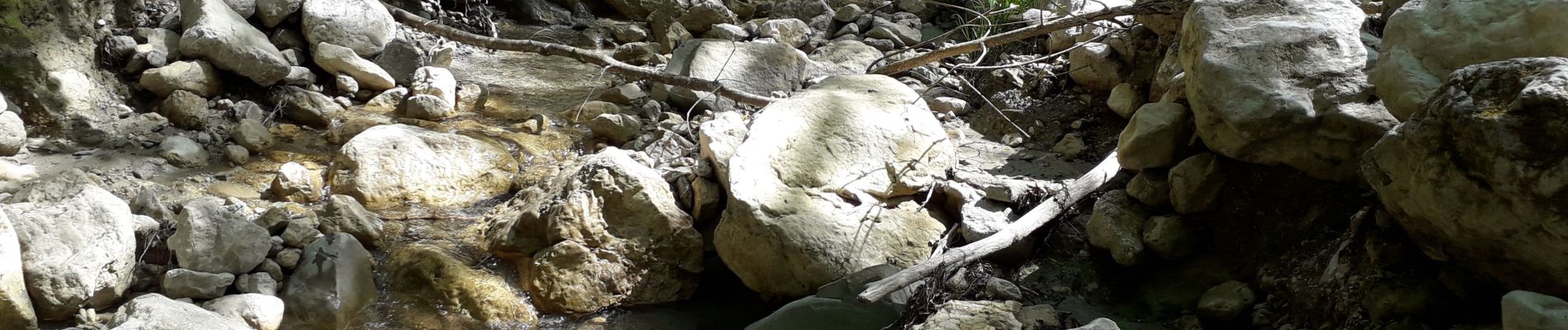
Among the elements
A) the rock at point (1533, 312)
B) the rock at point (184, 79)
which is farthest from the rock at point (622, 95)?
the rock at point (1533, 312)

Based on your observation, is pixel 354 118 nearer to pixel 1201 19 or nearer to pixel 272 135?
pixel 272 135

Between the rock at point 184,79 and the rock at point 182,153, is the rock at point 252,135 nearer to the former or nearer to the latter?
the rock at point 182,153

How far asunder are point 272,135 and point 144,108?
0.67m

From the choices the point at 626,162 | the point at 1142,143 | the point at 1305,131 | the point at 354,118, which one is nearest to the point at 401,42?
the point at 354,118

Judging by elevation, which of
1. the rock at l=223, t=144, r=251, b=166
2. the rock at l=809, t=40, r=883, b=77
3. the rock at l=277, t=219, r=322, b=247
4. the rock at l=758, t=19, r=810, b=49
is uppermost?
the rock at l=277, t=219, r=322, b=247

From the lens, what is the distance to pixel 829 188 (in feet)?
13.4

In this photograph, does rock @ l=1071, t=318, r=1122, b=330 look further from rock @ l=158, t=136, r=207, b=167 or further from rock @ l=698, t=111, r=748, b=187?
rock @ l=158, t=136, r=207, b=167

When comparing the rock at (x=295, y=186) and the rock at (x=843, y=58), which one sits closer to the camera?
the rock at (x=295, y=186)

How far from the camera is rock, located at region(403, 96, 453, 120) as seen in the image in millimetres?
5363

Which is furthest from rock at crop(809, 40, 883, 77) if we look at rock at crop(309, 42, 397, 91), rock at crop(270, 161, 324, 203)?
rock at crop(270, 161, 324, 203)

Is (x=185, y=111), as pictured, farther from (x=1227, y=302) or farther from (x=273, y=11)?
(x=1227, y=302)

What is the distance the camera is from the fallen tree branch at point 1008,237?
135 inches

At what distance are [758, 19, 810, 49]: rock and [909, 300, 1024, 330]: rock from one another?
13.0 ft

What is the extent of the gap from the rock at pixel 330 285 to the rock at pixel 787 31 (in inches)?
144
